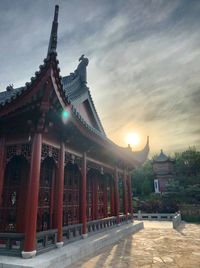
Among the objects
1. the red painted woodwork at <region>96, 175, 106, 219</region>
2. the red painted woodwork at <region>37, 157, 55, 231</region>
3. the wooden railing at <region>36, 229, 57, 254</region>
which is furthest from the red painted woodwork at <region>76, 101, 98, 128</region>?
the wooden railing at <region>36, 229, 57, 254</region>

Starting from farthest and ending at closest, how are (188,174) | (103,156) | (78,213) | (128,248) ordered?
(188,174) → (103,156) → (78,213) → (128,248)

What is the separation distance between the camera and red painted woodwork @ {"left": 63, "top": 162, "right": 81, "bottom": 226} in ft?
25.6

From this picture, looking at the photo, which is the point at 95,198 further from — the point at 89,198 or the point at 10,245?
the point at 10,245

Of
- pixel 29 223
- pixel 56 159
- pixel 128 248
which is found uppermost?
pixel 56 159

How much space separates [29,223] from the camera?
5039 mm

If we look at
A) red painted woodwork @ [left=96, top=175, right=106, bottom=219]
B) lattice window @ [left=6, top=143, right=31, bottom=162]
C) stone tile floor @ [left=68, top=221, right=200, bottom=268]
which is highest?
lattice window @ [left=6, top=143, right=31, bottom=162]

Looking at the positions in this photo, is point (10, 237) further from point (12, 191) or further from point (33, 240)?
point (12, 191)

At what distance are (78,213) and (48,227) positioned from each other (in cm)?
203

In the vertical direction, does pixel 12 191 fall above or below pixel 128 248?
above

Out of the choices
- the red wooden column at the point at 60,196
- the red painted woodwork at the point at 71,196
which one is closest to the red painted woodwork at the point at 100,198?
the red painted woodwork at the point at 71,196

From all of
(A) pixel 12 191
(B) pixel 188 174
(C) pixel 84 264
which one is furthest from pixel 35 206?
(B) pixel 188 174

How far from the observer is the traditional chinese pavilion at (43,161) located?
16.6 ft

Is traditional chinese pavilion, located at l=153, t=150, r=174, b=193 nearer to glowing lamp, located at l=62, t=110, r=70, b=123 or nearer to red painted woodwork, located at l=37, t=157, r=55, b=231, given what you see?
red painted woodwork, located at l=37, t=157, r=55, b=231

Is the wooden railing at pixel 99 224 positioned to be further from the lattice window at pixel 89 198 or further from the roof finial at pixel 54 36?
the roof finial at pixel 54 36
